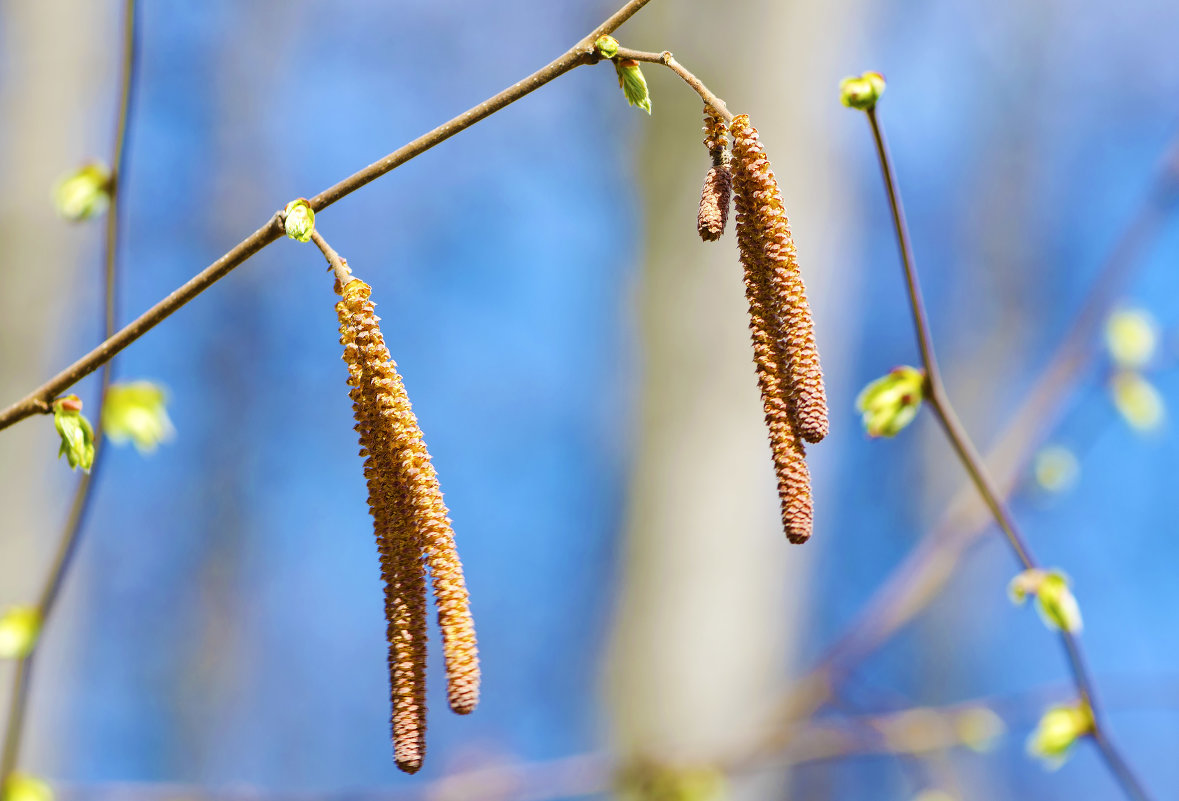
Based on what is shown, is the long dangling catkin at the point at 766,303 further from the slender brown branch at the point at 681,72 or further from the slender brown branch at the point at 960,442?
the slender brown branch at the point at 960,442

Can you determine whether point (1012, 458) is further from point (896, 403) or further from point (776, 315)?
point (776, 315)

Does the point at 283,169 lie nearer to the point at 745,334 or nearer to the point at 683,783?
the point at 745,334

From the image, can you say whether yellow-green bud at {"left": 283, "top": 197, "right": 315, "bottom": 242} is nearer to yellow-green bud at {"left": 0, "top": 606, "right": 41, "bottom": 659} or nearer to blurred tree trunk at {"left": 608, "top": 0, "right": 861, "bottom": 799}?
yellow-green bud at {"left": 0, "top": 606, "right": 41, "bottom": 659}

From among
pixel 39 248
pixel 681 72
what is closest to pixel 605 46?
pixel 681 72

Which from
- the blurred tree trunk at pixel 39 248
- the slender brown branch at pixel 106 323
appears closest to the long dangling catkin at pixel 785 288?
the slender brown branch at pixel 106 323

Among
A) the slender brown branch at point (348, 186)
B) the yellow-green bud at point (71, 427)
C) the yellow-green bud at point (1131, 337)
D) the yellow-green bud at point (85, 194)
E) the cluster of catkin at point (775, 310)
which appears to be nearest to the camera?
the slender brown branch at point (348, 186)
